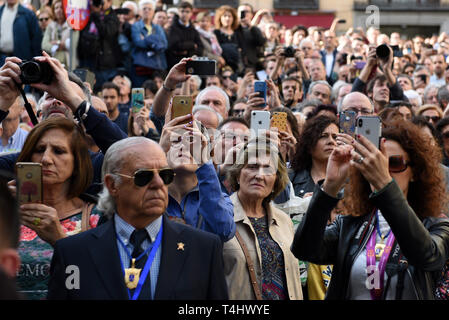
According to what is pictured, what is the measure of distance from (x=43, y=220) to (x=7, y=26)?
8618 millimetres

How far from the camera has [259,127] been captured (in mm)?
5324

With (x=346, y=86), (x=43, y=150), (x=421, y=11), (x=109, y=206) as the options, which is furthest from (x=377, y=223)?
(x=421, y=11)

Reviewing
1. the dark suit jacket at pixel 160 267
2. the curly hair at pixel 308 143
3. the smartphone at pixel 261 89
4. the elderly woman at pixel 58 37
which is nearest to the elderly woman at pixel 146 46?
the elderly woman at pixel 58 37

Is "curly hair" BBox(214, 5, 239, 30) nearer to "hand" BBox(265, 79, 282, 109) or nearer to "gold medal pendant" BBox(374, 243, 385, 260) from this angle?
"hand" BBox(265, 79, 282, 109)

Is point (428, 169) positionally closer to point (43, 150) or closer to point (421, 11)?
point (43, 150)

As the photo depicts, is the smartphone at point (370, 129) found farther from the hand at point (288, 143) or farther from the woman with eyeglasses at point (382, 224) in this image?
the hand at point (288, 143)

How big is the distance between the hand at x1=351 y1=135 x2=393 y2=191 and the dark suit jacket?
0.74 metres

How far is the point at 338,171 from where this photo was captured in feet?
12.3

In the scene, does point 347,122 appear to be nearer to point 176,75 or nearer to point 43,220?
point 176,75

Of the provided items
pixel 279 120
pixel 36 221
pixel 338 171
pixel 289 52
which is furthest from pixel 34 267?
pixel 289 52

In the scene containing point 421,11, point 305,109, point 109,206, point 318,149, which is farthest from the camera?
point 421,11

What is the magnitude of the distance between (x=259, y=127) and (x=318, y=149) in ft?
3.01

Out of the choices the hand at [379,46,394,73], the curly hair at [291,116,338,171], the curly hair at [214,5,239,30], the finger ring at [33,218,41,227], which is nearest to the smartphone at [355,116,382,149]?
the finger ring at [33,218,41,227]

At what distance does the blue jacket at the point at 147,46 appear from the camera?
12.6 metres
